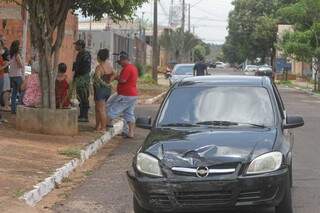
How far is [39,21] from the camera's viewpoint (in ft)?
44.2

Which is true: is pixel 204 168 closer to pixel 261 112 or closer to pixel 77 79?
pixel 261 112

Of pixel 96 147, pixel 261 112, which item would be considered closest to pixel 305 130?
pixel 96 147

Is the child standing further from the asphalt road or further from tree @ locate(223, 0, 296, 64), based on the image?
tree @ locate(223, 0, 296, 64)

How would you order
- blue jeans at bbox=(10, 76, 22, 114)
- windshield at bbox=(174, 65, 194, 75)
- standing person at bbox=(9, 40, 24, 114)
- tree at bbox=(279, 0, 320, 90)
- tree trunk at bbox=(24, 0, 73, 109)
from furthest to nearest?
tree at bbox=(279, 0, 320, 90)
windshield at bbox=(174, 65, 194, 75)
blue jeans at bbox=(10, 76, 22, 114)
standing person at bbox=(9, 40, 24, 114)
tree trunk at bbox=(24, 0, 73, 109)

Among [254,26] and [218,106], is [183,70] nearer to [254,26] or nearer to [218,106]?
[218,106]

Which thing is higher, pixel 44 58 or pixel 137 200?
pixel 44 58

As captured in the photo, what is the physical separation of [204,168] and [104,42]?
3250cm

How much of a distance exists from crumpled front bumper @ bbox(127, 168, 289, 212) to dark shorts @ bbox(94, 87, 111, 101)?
7575mm

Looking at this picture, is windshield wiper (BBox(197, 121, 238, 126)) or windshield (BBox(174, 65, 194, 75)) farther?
windshield (BBox(174, 65, 194, 75))

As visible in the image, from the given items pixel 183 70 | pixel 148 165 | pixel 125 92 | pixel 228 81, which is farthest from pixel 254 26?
pixel 148 165

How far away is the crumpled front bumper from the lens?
21.0ft

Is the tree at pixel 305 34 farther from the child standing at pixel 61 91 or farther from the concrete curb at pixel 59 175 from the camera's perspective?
the concrete curb at pixel 59 175

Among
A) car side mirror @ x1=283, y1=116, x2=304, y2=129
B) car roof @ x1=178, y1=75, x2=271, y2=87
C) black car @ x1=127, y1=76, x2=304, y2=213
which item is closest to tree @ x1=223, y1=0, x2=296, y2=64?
car roof @ x1=178, y1=75, x2=271, y2=87

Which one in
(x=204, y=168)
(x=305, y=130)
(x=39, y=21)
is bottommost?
(x=305, y=130)
